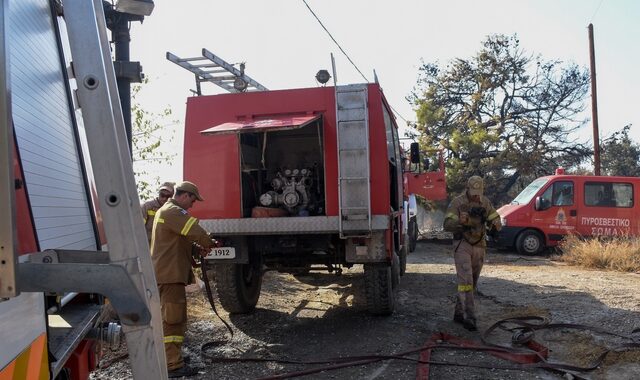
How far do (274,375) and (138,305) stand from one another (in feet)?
11.6

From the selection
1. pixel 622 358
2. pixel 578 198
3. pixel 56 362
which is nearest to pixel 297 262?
pixel 622 358

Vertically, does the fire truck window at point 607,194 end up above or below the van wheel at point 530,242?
above

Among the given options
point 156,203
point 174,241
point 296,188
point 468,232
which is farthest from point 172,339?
point 468,232

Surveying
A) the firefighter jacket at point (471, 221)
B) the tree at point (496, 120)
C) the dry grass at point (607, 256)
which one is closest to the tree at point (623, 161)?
the tree at point (496, 120)

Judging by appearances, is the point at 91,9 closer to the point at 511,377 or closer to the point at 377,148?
the point at 511,377

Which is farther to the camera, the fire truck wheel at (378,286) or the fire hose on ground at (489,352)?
the fire truck wheel at (378,286)

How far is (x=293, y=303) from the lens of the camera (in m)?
7.90

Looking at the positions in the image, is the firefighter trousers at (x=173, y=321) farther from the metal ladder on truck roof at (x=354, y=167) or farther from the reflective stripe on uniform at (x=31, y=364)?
the reflective stripe on uniform at (x=31, y=364)

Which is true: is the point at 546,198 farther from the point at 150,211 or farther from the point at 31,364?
the point at 31,364

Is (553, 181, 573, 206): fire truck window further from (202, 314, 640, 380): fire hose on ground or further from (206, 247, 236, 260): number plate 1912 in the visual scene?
(206, 247, 236, 260): number plate 1912

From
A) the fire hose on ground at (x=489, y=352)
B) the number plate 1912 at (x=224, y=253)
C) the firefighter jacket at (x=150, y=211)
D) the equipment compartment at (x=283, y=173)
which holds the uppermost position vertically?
the equipment compartment at (x=283, y=173)

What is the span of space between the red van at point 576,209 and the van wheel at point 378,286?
9047mm

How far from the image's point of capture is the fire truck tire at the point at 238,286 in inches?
258

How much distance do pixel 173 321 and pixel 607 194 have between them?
41.9ft
